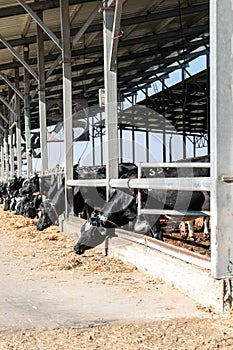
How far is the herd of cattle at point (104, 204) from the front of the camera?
584 centimetres

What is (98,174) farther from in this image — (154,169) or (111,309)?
(111,309)

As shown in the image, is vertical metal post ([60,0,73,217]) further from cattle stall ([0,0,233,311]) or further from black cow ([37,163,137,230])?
black cow ([37,163,137,230])

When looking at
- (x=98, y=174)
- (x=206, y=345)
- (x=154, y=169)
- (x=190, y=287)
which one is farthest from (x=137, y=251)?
(x=98, y=174)

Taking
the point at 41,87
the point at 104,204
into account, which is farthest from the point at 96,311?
the point at 41,87

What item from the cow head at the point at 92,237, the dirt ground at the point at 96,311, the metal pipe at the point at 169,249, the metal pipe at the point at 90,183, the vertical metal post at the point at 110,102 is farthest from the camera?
the metal pipe at the point at 90,183

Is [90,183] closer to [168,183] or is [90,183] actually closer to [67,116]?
[67,116]

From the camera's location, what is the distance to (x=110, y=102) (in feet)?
21.7

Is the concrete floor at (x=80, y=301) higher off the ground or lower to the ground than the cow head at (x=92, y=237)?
lower

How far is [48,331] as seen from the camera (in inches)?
123

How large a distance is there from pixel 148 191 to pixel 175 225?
1.66 metres

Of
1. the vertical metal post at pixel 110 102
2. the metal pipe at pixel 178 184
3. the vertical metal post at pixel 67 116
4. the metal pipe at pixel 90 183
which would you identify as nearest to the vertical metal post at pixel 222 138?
the metal pipe at pixel 178 184

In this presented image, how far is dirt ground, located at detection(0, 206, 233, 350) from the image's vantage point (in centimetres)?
291

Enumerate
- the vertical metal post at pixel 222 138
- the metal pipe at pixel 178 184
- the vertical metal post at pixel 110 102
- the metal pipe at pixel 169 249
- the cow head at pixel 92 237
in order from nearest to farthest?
the vertical metal post at pixel 222 138
the metal pipe at pixel 169 249
the metal pipe at pixel 178 184
the cow head at pixel 92 237
the vertical metal post at pixel 110 102

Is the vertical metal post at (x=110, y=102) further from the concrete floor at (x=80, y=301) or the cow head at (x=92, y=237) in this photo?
the concrete floor at (x=80, y=301)
